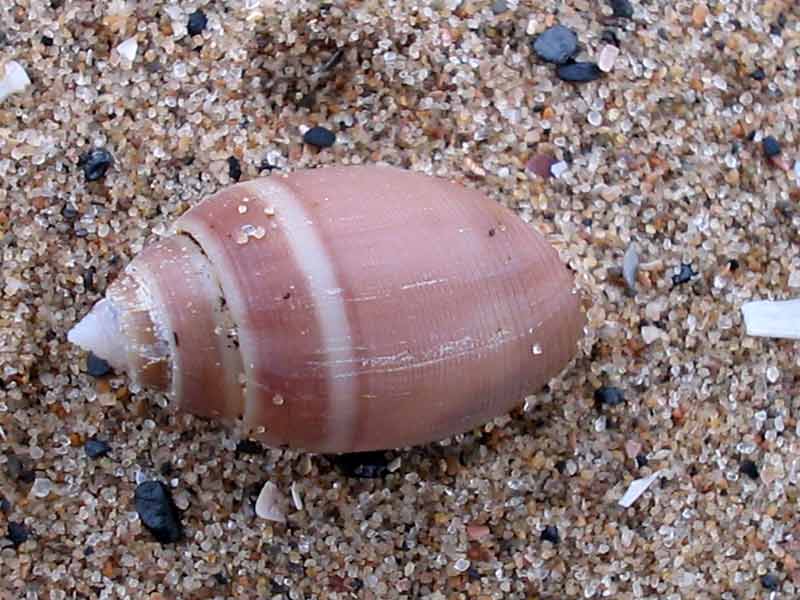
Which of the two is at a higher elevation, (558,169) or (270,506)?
(558,169)

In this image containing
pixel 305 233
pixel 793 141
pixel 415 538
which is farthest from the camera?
pixel 793 141

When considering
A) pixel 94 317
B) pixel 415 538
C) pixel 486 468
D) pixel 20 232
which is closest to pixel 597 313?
pixel 486 468

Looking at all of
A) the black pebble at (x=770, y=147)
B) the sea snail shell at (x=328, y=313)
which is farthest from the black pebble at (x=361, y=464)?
the black pebble at (x=770, y=147)

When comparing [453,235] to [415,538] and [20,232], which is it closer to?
[415,538]

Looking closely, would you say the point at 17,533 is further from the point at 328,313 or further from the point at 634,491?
the point at 634,491

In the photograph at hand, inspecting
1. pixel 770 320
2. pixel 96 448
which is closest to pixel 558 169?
pixel 770 320

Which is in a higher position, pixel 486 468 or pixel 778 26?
pixel 778 26
